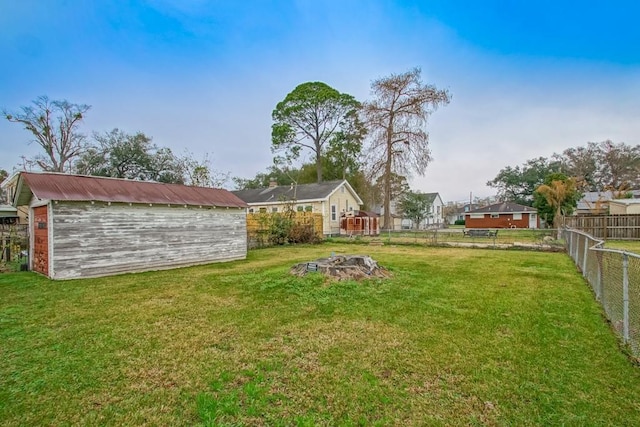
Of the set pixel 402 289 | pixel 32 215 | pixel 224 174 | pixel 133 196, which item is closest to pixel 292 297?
pixel 402 289

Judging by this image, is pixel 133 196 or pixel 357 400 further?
pixel 133 196

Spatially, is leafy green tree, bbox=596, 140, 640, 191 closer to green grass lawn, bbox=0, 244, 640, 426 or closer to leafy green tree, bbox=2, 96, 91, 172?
green grass lawn, bbox=0, 244, 640, 426

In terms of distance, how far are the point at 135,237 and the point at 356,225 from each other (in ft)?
61.0

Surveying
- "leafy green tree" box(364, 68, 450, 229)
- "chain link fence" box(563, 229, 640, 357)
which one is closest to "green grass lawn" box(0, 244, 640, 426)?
"chain link fence" box(563, 229, 640, 357)

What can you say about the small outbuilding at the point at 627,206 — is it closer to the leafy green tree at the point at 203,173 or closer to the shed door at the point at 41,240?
the leafy green tree at the point at 203,173

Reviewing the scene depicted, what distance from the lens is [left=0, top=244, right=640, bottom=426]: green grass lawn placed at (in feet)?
8.76

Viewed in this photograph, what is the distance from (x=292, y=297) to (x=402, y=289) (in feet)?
8.43

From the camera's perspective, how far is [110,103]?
19625mm

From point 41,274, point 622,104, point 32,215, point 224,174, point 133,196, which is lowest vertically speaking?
point 41,274

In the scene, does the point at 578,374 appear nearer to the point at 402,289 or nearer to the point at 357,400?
the point at 357,400

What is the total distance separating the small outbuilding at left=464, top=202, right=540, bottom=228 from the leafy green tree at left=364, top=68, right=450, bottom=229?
52.3ft

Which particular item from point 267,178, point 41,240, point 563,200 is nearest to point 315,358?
point 41,240

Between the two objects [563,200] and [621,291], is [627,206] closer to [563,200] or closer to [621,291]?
[563,200]

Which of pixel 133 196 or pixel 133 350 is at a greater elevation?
pixel 133 196
